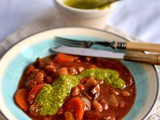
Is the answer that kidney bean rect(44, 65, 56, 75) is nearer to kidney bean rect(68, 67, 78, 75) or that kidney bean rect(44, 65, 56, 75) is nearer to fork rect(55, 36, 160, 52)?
kidney bean rect(68, 67, 78, 75)

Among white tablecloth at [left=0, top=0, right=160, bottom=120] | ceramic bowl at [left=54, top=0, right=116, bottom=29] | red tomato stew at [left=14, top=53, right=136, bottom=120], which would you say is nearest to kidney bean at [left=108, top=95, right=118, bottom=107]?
red tomato stew at [left=14, top=53, right=136, bottom=120]

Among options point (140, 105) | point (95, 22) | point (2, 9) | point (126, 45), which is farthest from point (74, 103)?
→ point (2, 9)

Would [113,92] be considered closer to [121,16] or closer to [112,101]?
[112,101]

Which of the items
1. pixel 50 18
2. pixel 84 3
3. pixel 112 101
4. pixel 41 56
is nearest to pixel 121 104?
pixel 112 101

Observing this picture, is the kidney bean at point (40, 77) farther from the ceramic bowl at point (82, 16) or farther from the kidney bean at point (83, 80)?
the ceramic bowl at point (82, 16)

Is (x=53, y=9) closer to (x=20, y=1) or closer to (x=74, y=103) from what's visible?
(x=20, y=1)

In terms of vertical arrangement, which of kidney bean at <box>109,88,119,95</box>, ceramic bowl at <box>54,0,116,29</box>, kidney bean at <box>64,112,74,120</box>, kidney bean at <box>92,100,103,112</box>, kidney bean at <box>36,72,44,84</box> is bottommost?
kidney bean at <box>64,112,74,120</box>

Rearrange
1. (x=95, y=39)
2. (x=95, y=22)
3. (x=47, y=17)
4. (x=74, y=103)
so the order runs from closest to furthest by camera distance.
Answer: (x=74, y=103) → (x=95, y=39) → (x=95, y=22) → (x=47, y=17)
